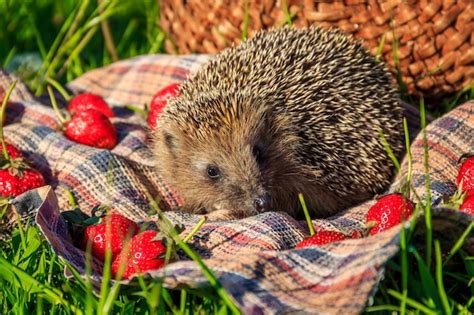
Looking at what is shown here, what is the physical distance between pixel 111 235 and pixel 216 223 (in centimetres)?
41

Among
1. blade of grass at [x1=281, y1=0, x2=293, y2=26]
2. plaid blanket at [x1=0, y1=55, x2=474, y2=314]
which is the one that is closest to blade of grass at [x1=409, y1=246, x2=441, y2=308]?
plaid blanket at [x1=0, y1=55, x2=474, y2=314]

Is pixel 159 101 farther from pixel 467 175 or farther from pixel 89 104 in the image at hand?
pixel 467 175

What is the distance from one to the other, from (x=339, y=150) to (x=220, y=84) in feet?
1.81

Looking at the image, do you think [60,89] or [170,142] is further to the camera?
[60,89]

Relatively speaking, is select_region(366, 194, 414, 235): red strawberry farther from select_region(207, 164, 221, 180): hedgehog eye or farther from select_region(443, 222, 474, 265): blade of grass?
select_region(207, 164, 221, 180): hedgehog eye

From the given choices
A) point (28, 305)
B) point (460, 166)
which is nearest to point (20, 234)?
point (28, 305)

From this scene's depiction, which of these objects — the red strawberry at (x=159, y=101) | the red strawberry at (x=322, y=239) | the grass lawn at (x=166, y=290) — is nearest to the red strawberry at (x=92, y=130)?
the red strawberry at (x=159, y=101)

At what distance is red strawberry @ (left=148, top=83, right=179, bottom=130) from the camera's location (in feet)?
12.9

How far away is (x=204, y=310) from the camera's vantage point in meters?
2.41

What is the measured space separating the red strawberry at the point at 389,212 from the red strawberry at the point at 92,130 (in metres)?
1.37

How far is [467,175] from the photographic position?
10.1 feet

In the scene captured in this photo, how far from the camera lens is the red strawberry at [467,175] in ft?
10.0

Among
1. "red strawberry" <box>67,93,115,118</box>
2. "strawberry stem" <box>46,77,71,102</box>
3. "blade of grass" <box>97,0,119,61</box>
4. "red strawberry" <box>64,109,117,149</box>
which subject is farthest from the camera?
"blade of grass" <box>97,0,119,61</box>

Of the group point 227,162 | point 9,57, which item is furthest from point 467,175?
point 9,57
